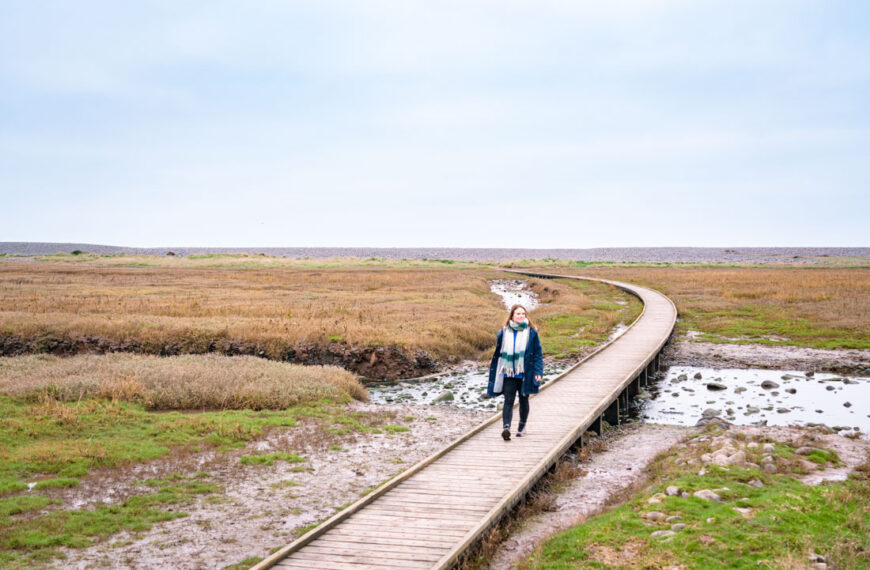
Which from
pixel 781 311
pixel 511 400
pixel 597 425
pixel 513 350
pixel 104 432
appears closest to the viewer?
pixel 513 350

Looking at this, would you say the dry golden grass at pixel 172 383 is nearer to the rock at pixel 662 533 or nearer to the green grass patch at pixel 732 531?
the green grass patch at pixel 732 531

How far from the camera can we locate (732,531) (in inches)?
332

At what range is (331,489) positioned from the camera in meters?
11.8

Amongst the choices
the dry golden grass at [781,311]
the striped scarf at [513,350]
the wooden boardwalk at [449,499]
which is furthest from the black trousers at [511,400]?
the dry golden grass at [781,311]

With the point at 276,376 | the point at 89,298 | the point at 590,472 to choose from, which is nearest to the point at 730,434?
the point at 590,472

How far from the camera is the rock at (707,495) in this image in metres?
9.77

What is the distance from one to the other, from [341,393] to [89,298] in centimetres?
2561

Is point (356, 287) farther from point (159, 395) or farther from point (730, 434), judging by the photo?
point (730, 434)

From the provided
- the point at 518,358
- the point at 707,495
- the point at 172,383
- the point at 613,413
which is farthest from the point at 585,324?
the point at 707,495

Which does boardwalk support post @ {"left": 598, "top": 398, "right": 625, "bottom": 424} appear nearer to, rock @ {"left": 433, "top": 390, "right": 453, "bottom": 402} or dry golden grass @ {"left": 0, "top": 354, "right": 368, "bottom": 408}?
rock @ {"left": 433, "top": 390, "right": 453, "bottom": 402}

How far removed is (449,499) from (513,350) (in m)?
3.26

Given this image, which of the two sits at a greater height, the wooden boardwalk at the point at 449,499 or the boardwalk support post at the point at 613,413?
the wooden boardwalk at the point at 449,499

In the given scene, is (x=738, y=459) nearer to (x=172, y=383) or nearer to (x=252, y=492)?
(x=252, y=492)

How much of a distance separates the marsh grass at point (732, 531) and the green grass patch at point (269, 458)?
621 centimetres
